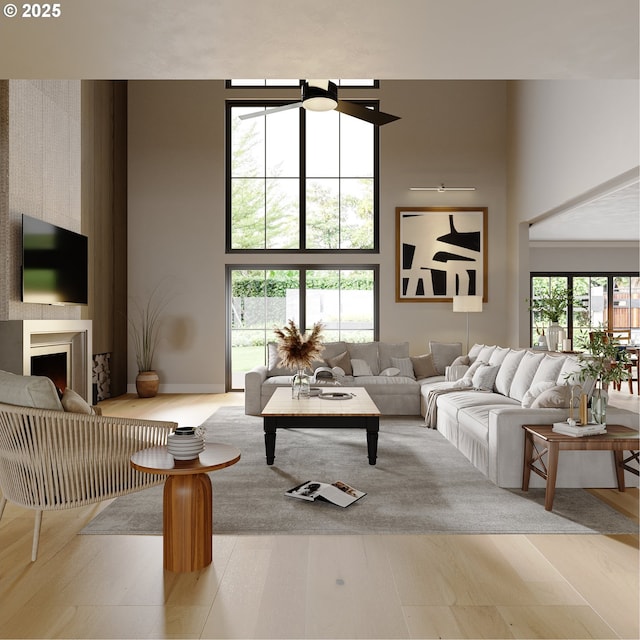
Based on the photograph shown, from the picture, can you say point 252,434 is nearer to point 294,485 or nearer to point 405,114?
point 294,485

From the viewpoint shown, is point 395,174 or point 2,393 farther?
point 395,174

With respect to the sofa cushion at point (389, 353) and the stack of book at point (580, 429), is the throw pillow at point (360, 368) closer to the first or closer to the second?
the sofa cushion at point (389, 353)

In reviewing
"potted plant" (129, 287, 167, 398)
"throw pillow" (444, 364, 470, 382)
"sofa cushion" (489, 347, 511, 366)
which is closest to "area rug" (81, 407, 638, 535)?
"sofa cushion" (489, 347, 511, 366)

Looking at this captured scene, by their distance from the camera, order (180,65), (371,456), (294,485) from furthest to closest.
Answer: (371,456) → (294,485) → (180,65)

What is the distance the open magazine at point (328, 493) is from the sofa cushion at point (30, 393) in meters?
1.53

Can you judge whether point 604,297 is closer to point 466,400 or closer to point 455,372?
point 455,372

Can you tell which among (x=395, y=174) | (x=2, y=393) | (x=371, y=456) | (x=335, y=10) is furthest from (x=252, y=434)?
(x=395, y=174)

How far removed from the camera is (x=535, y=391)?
169 inches

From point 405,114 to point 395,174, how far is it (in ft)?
3.10

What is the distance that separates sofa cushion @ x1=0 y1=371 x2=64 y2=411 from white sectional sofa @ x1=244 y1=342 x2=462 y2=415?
3.79 meters

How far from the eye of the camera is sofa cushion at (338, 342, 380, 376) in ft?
23.5

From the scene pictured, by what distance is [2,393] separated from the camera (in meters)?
2.66

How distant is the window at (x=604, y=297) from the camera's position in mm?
10320

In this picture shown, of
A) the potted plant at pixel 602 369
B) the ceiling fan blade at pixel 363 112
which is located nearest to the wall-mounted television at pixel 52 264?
the ceiling fan blade at pixel 363 112
